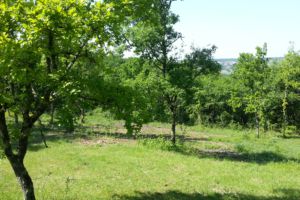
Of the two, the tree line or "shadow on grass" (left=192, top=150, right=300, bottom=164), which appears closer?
the tree line

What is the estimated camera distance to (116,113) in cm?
1136

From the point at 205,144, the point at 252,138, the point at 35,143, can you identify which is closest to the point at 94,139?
the point at 35,143

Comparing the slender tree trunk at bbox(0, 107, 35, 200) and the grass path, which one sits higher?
the slender tree trunk at bbox(0, 107, 35, 200)

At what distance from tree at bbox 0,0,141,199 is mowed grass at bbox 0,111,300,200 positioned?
5.78 meters

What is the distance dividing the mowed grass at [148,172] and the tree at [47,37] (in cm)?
578

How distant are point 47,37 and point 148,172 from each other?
11.4m

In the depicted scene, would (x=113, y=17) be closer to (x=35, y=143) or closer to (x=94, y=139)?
(x=35, y=143)

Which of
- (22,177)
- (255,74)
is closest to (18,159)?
(22,177)

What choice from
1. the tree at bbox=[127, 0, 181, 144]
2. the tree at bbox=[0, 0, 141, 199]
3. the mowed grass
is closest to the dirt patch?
the mowed grass

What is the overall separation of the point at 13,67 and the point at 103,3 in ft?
9.30

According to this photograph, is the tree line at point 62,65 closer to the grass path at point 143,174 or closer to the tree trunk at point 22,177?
the tree trunk at point 22,177

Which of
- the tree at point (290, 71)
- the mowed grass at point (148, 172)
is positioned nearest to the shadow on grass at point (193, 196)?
the mowed grass at point (148, 172)

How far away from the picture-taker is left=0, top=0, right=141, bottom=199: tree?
8641mm

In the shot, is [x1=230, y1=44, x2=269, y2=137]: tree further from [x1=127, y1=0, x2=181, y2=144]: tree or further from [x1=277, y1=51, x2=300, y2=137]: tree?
[x1=127, y1=0, x2=181, y2=144]: tree
